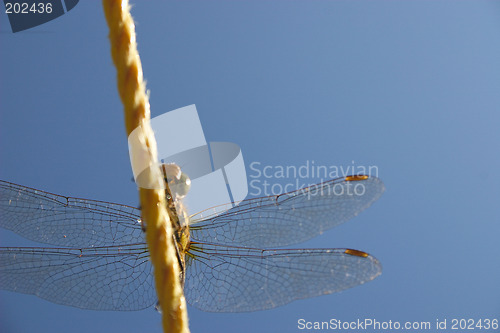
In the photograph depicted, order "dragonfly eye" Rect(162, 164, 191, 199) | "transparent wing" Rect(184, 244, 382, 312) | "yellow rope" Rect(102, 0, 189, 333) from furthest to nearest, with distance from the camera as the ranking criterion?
"transparent wing" Rect(184, 244, 382, 312)
"dragonfly eye" Rect(162, 164, 191, 199)
"yellow rope" Rect(102, 0, 189, 333)

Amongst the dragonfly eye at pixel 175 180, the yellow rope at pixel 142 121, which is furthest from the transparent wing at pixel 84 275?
Answer: the yellow rope at pixel 142 121

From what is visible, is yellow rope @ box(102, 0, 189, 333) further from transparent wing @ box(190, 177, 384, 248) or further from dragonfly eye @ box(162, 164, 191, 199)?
transparent wing @ box(190, 177, 384, 248)

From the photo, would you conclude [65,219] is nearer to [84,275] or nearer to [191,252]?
[84,275]

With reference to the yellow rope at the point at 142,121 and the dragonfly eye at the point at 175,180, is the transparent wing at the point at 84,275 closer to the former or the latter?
the dragonfly eye at the point at 175,180

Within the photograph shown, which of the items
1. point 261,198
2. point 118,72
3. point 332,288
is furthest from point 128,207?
point 118,72

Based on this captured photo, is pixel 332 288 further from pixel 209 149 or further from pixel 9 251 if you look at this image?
pixel 9 251

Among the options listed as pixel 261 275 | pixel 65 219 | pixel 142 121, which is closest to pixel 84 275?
pixel 65 219

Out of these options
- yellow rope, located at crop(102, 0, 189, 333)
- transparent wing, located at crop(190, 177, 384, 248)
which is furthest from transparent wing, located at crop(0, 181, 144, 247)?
yellow rope, located at crop(102, 0, 189, 333)

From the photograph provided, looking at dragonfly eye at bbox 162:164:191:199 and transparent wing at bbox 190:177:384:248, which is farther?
transparent wing at bbox 190:177:384:248
